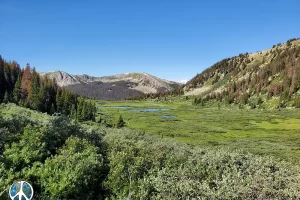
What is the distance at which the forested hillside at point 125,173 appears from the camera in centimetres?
2045

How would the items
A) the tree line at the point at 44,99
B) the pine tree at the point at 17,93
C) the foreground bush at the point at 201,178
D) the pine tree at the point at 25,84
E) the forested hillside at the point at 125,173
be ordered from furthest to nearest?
the pine tree at the point at 25,84 → the pine tree at the point at 17,93 → the tree line at the point at 44,99 → the forested hillside at the point at 125,173 → the foreground bush at the point at 201,178

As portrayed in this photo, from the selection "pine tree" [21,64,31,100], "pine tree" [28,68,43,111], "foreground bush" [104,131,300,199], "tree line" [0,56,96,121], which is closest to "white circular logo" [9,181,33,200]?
"foreground bush" [104,131,300,199]

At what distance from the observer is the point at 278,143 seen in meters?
63.6

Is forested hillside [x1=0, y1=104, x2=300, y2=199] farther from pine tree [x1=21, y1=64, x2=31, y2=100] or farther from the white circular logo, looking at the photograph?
pine tree [x1=21, y1=64, x2=31, y2=100]

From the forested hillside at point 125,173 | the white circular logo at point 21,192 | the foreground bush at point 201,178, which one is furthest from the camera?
the forested hillside at point 125,173

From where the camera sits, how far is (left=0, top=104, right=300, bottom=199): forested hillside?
20.5m

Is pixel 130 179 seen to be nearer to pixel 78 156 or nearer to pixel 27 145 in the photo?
pixel 78 156

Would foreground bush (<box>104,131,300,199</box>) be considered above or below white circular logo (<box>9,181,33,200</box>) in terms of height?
below

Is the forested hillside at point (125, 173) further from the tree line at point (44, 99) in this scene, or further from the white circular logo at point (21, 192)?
the tree line at point (44, 99)

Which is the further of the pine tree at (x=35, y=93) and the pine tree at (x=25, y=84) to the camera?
the pine tree at (x=25, y=84)

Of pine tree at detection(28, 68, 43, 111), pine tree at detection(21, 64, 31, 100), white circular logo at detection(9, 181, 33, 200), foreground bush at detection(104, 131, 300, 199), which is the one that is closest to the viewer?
white circular logo at detection(9, 181, 33, 200)

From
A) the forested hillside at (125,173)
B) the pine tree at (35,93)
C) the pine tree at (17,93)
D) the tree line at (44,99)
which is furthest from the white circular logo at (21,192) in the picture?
the pine tree at (17,93)

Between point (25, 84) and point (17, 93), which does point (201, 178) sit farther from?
point (25, 84)

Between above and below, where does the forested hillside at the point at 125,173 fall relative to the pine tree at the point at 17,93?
below
